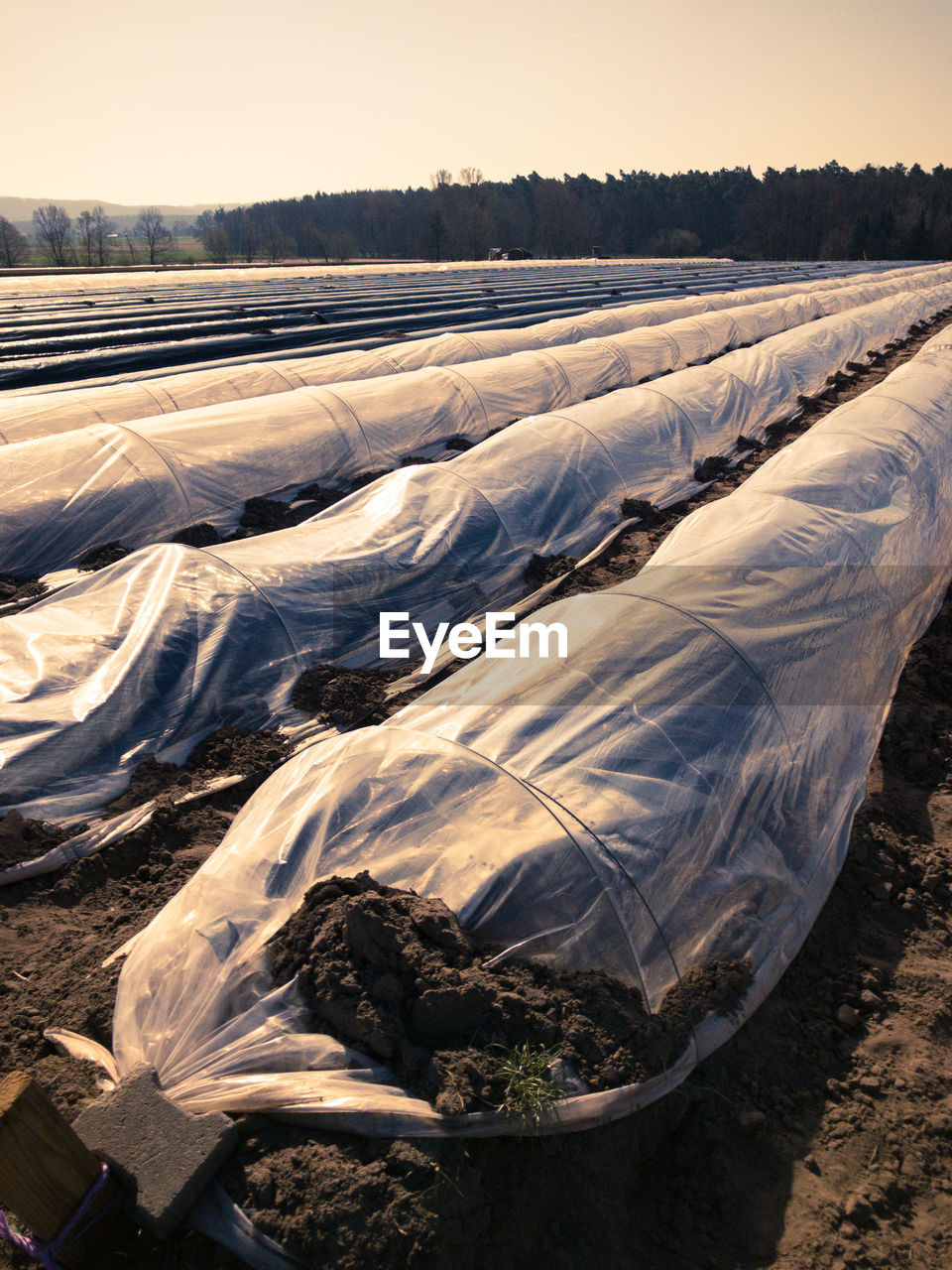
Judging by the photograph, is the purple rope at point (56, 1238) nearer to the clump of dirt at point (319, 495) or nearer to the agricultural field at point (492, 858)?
the agricultural field at point (492, 858)

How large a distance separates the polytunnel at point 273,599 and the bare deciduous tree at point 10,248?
47.2 metres

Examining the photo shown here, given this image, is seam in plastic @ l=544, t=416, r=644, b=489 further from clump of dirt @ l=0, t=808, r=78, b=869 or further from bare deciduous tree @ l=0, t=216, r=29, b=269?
bare deciduous tree @ l=0, t=216, r=29, b=269

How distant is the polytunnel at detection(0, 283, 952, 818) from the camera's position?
5051 millimetres

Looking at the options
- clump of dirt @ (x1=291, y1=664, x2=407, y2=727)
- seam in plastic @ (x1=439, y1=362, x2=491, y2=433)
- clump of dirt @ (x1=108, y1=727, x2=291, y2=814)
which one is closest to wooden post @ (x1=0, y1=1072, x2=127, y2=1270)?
clump of dirt @ (x1=108, y1=727, x2=291, y2=814)

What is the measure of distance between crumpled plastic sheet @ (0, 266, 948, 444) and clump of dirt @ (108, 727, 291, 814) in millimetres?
5939

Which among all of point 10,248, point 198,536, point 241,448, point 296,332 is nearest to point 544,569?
point 198,536

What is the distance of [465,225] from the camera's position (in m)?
70.2

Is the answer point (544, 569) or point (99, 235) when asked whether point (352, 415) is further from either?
point (99, 235)

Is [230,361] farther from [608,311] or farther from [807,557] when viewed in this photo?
[807,557]

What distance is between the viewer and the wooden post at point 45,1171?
2.11 metres

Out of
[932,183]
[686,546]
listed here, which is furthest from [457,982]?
[932,183]

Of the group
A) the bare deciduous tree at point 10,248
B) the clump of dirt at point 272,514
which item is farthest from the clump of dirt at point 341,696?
the bare deciduous tree at point 10,248

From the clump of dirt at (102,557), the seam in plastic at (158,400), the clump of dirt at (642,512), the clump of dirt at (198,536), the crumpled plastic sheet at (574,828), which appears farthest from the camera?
the seam in plastic at (158,400)

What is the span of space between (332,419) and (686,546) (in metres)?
5.85
